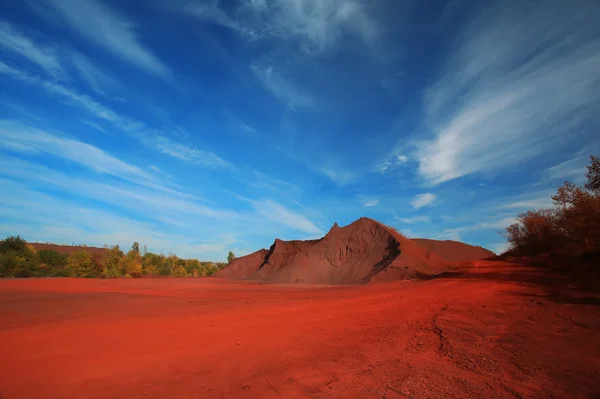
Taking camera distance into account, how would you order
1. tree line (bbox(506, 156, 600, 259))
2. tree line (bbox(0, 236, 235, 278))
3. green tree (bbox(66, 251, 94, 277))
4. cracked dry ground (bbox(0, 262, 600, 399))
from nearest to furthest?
1. cracked dry ground (bbox(0, 262, 600, 399))
2. tree line (bbox(506, 156, 600, 259))
3. tree line (bbox(0, 236, 235, 278))
4. green tree (bbox(66, 251, 94, 277))

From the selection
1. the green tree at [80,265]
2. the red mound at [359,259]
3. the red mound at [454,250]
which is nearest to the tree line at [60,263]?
the green tree at [80,265]

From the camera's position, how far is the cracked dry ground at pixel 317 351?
4.02 meters

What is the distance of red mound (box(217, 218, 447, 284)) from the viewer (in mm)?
21500

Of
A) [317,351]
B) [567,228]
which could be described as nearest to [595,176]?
[567,228]

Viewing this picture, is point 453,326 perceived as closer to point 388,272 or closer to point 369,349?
point 369,349

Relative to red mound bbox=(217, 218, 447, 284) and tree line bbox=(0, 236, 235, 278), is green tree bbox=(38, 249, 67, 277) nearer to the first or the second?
tree line bbox=(0, 236, 235, 278)

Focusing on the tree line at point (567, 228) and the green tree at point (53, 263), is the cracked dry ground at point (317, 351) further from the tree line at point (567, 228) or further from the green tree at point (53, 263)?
the green tree at point (53, 263)

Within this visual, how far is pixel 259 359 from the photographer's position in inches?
209

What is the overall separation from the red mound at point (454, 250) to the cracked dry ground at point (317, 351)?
119ft

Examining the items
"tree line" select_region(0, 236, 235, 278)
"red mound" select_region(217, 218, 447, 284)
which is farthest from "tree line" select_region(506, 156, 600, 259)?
"tree line" select_region(0, 236, 235, 278)

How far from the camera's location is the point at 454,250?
45188mm

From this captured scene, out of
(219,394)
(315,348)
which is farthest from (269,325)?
(219,394)

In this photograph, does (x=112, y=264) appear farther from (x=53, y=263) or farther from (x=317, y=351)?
(x=317, y=351)

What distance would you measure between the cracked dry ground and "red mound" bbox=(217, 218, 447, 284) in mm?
12081
